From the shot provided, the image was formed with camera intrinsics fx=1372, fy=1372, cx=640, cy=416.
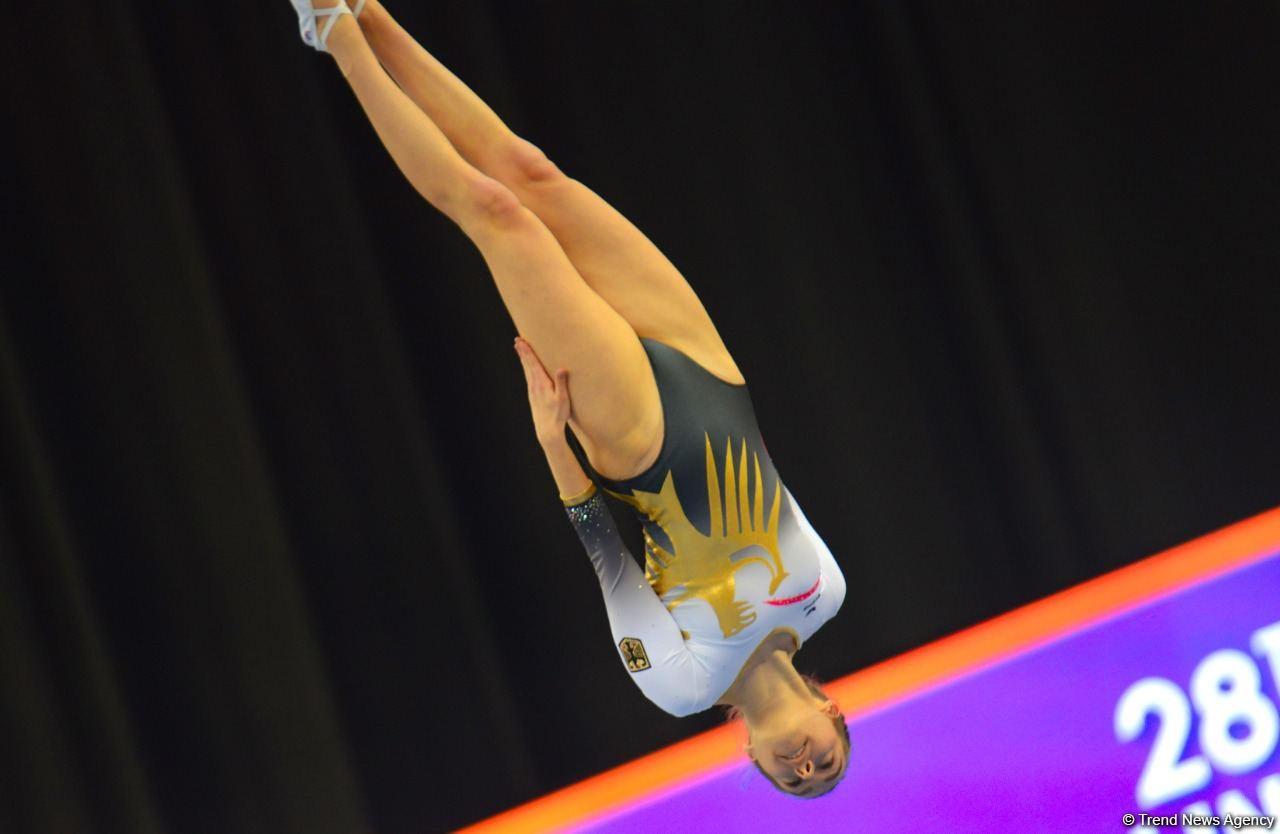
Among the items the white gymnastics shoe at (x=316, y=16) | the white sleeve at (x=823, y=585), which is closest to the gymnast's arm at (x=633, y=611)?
the white sleeve at (x=823, y=585)

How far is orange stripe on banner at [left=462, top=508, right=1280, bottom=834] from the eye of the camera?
2.56 meters

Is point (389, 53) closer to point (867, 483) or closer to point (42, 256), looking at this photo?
point (42, 256)

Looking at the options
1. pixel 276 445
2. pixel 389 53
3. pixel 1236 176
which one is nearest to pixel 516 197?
pixel 389 53

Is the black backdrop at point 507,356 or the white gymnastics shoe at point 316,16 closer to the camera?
the white gymnastics shoe at point 316,16

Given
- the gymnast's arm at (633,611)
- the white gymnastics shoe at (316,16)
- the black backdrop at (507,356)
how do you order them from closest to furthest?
the white gymnastics shoe at (316,16), the gymnast's arm at (633,611), the black backdrop at (507,356)

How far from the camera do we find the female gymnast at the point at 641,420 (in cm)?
224

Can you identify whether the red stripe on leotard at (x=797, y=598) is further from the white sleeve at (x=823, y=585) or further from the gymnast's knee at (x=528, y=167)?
the gymnast's knee at (x=528, y=167)

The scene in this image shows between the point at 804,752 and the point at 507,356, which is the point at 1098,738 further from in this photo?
the point at 507,356

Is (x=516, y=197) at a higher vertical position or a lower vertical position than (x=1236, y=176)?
higher

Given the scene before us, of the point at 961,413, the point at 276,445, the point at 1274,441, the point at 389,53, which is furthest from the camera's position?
the point at 1274,441

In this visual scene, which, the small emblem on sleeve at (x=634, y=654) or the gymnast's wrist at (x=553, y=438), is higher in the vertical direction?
the gymnast's wrist at (x=553, y=438)

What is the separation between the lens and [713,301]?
3672 millimetres

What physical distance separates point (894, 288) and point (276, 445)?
5.75 ft

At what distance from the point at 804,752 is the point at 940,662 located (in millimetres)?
432
